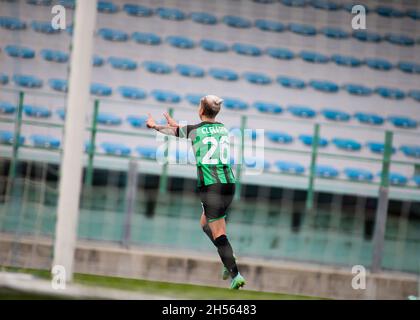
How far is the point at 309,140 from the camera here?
896cm

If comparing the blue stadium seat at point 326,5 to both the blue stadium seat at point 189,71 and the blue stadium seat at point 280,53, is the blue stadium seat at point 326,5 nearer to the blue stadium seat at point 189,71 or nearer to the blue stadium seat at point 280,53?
the blue stadium seat at point 280,53

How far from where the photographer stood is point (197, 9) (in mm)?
11508

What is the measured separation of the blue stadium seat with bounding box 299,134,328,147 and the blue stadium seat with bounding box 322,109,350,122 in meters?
2.26

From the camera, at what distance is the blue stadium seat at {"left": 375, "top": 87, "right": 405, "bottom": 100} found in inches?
442

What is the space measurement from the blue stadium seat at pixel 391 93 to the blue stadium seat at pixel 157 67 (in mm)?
3003

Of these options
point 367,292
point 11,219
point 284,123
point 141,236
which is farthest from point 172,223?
point 284,123

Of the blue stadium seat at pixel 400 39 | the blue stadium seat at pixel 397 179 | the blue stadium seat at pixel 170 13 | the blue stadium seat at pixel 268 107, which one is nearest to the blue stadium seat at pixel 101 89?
the blue stadium seat at pixel 170 13

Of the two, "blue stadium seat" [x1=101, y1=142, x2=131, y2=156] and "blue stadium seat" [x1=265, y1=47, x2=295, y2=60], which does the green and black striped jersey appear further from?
"blue stadium seat" [x1=265, y1=47, x2=295, y2=60]

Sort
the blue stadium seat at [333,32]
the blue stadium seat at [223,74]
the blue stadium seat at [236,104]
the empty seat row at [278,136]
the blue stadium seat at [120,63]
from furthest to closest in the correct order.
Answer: the blue stadium seat at [236,104], the blue stadium seat at [223,74], the blue stadium seat at [120,63], the blue stadium seat at [333,32], the empty seat row at [278,136]

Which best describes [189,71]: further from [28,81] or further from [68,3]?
[68,3]

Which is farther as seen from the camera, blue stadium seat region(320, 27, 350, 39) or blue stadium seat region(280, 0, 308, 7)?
blue stadium seat region(280, 0, 308, 7)

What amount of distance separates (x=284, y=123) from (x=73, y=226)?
6.06 meters

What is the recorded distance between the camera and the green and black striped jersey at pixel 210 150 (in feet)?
10.6

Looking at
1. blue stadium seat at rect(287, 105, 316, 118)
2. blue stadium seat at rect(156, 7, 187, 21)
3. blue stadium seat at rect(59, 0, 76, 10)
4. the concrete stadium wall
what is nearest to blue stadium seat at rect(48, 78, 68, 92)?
blue stadium seat at rect(156, 7, 187, 21)
